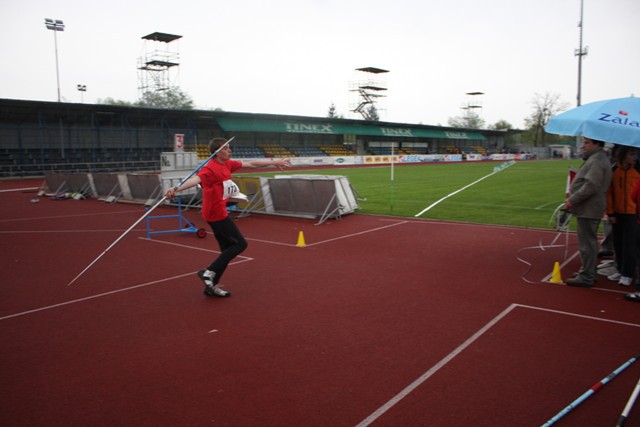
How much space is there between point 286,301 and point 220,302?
966 mm

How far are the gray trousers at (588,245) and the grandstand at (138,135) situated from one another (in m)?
32.1

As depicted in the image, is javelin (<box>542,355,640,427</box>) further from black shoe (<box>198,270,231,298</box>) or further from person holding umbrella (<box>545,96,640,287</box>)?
black shoe (<box>198,270,231,298</box>)

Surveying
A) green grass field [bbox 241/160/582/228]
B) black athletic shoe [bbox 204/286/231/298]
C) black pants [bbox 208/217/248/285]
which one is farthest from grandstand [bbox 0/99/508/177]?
black athletic shoe [bbox 204/286/231/298]

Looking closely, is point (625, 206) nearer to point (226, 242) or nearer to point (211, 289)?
point (226, 242)

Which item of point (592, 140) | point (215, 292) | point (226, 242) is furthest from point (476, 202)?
point (215, 292)

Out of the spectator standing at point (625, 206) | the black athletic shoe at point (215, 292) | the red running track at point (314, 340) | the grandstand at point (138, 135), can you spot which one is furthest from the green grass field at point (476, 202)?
the grandstand at point (138, 135)

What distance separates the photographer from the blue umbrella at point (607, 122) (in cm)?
654

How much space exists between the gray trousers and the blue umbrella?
51.7 inches

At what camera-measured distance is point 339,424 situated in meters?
3.74

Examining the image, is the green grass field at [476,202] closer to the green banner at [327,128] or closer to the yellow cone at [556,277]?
the yellow cone at [556,277]

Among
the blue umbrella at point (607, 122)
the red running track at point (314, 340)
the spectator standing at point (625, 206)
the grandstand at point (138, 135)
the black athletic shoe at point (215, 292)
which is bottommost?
the red running track at point (314, 340)

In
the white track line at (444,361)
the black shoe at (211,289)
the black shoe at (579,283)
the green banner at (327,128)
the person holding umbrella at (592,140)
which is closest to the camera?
the white track line at (444,361)

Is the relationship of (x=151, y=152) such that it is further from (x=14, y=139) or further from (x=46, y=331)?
(x=46, y=331)

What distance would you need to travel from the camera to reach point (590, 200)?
7152mm
